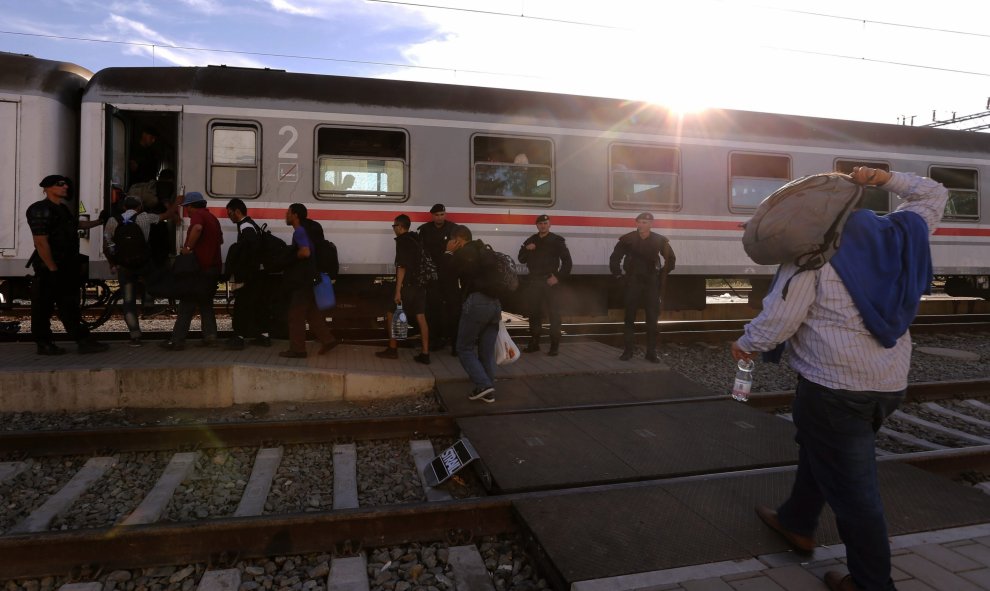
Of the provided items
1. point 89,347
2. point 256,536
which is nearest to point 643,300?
point 256,536

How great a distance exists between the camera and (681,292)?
9.43 metres

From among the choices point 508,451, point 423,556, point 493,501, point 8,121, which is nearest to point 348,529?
point 423,556

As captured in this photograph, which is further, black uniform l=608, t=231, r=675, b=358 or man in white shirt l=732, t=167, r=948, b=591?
black uniform l=608, t=231, r=675, b=358

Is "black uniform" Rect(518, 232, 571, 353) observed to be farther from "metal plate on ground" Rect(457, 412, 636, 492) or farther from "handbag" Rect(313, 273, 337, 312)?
"metal plate on ground" Rect(457, 412, 636, 492)

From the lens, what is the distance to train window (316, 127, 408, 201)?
7531 millimetres

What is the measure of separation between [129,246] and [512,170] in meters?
4.59

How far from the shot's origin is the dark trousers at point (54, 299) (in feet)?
20.2

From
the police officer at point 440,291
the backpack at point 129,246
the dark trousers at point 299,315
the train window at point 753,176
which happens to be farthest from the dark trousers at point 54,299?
the train window at point 753,176

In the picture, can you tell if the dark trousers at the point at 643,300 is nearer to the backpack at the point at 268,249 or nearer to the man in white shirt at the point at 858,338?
the backpack at the point at 268,249

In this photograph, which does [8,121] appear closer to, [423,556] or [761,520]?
[423,556]

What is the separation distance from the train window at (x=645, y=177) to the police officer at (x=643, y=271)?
1.23 metres

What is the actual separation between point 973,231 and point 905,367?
10.4 m

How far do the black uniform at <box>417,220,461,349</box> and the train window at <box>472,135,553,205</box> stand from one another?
849 mm

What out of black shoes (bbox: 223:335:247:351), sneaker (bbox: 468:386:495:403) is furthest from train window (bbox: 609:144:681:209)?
black shoes (bbox: 223:335:247:351)
